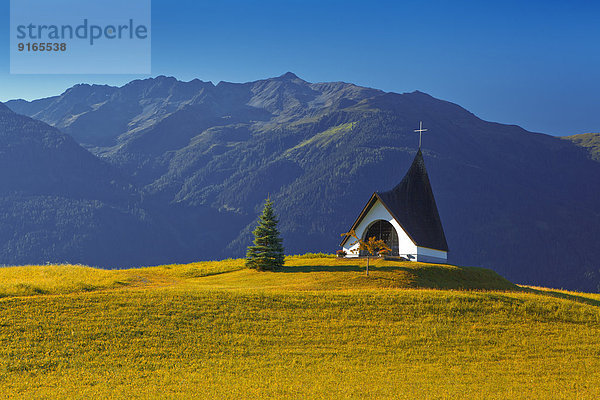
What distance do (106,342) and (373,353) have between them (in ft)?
39.0

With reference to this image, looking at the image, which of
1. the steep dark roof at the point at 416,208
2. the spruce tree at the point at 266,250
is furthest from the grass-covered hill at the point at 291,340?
the steep dark roof at the point at 416,208

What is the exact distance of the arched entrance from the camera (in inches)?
2041

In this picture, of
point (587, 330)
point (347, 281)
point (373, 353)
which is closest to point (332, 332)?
point (373, 353)

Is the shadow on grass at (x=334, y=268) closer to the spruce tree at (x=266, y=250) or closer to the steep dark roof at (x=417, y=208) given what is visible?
the spruce tree at (x=266, y=250)

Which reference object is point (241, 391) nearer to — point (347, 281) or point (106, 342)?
point (106, 342)

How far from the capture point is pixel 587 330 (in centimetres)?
3209

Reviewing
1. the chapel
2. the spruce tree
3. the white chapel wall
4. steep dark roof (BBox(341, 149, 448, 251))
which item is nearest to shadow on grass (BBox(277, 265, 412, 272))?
the spruce tree

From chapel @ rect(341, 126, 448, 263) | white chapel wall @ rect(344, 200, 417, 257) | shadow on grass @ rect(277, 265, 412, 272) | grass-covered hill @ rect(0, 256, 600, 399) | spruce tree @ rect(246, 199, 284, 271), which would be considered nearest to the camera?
grass-covered hill @ rect(0, 256, 600, 399)

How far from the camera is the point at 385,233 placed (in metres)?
52.8

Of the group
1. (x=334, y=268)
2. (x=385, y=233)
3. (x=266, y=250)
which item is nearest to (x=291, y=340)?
(x=334, y=268)

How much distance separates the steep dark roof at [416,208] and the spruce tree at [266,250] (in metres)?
8.50

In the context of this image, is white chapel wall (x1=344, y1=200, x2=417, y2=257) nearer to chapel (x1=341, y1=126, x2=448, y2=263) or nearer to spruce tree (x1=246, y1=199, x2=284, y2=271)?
chapel (x1=341, y1=126, x2=448, y2=263)

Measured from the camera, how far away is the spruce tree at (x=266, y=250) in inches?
1788

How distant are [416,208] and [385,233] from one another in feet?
11.9
